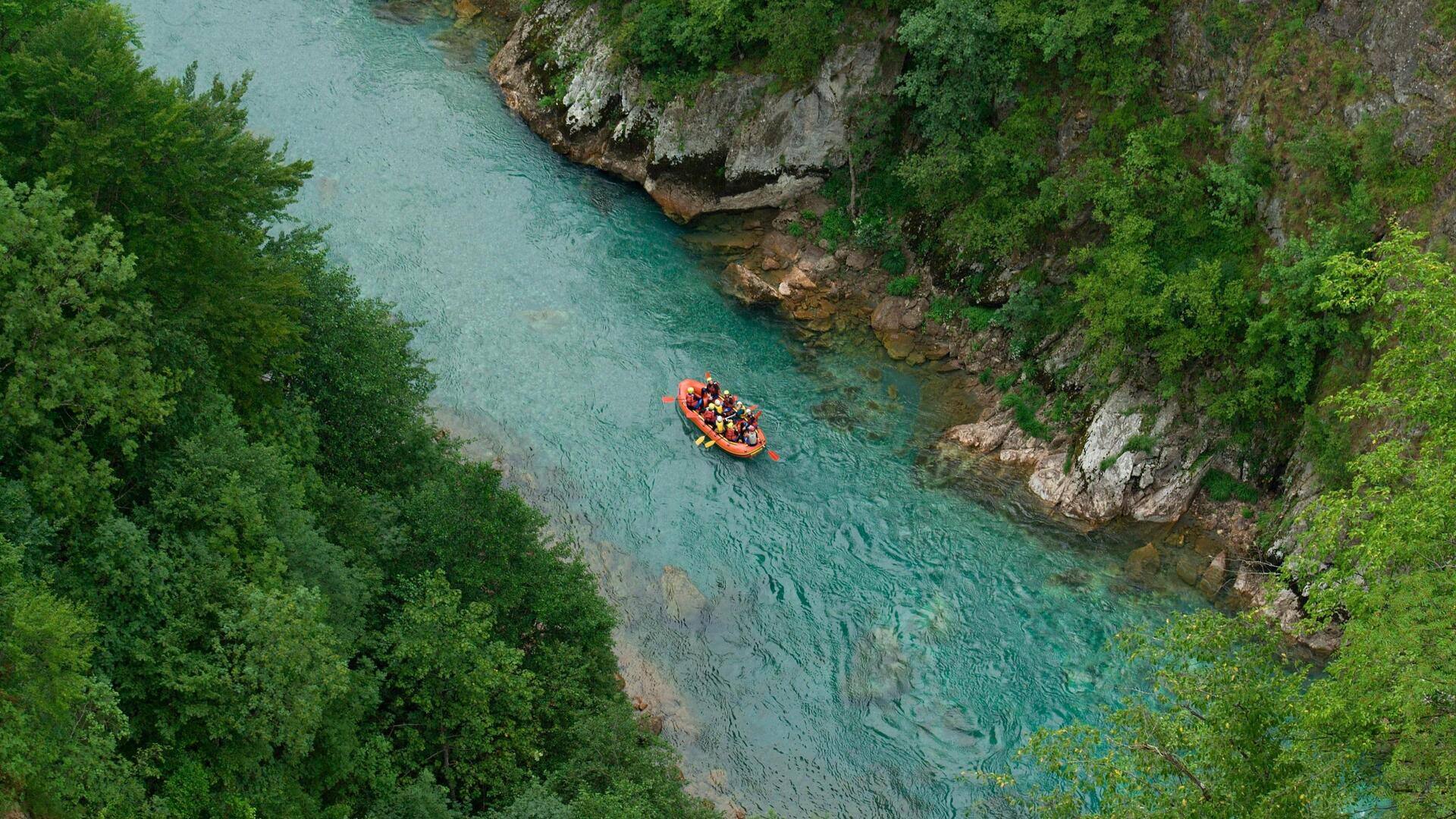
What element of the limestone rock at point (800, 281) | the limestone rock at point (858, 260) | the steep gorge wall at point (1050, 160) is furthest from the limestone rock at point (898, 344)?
the limestone rock at point (800, 281)

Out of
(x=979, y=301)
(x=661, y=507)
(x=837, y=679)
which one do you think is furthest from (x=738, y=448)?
(x=979, y=301)

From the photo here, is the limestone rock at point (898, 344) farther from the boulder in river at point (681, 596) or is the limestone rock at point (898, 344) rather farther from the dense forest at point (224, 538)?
the dense forest at point (224, 538)

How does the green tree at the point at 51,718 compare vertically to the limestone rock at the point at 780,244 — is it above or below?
below

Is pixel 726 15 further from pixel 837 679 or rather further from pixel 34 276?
pixel 34 276

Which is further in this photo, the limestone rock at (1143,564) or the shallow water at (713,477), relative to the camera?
the limestone rock at (1143,564)

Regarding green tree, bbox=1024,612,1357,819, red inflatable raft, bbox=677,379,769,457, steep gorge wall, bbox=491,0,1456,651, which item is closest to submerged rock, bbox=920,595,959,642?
steep gorge wall, bbox=491,0,1456,651

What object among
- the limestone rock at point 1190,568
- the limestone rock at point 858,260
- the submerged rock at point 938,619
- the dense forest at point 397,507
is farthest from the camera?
the limestone rock at point 858,260
